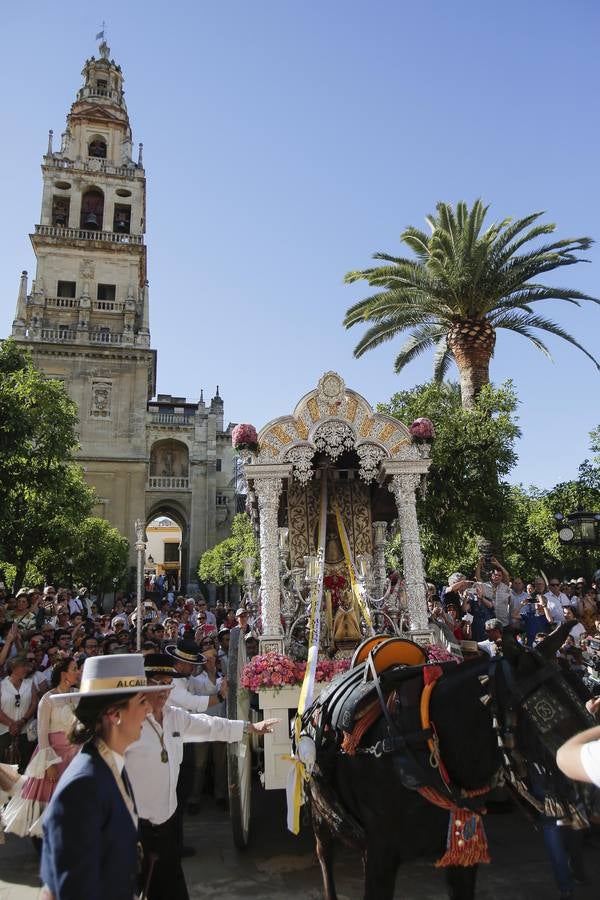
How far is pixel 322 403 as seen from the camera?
801 cm

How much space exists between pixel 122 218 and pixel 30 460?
35.0m

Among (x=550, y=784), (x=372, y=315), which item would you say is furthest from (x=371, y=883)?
(x=372, y=315)

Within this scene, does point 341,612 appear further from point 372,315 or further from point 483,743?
point 372,315

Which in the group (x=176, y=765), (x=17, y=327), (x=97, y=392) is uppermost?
(x=17, y=327)

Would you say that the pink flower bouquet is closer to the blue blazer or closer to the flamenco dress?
the flamenco dress

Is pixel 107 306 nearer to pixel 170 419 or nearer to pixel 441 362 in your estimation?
pixel 170 419

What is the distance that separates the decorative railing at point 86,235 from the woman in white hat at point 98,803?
151ft

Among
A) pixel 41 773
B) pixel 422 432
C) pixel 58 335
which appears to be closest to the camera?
pixel 41 773

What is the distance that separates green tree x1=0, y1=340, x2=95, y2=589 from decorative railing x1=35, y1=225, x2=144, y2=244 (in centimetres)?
2851

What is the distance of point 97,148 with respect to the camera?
4878 cm

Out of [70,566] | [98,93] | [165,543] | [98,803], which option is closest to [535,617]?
[98,803]

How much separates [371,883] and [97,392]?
41101mm

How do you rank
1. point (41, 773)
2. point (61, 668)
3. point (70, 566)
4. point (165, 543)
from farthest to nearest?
point (165, 543), point (70, 566), point (61, 668), point (41, 773)

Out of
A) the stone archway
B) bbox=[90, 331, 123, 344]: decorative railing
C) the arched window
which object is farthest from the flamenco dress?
the arched window
